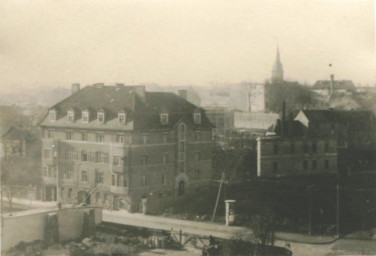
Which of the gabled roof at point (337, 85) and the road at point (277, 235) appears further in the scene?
the gabled roof at point (337, 85)

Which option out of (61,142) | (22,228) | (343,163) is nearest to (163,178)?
(61,142)

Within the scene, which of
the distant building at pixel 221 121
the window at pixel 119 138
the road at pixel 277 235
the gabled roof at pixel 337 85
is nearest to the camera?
the road at pixel 277 235

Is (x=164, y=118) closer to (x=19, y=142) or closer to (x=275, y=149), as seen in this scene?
(x=275, y=149)

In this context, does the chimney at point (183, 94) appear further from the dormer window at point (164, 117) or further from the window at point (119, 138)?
the window at point (119, 138)

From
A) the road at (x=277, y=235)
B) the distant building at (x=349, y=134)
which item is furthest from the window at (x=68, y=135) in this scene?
the distant building at (x=349, y=134)

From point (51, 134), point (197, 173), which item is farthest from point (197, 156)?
point (51, 134)

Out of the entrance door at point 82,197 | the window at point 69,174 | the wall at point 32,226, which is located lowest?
the wall at point 32,226

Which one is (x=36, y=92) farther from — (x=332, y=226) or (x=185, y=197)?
(x=332, y=226)

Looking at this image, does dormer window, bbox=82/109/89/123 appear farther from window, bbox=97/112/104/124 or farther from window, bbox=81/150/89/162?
window, bbox=81/150/89/162
